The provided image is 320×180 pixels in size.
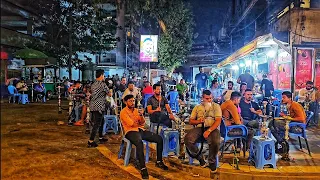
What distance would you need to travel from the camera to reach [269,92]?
11656 mm

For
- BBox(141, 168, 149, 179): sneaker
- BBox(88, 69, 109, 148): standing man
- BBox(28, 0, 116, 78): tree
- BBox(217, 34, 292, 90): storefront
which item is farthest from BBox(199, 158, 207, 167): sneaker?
BBox(28, 0, 116, 78): tree

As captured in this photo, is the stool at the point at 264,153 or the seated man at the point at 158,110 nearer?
the stool at the point at 264,153

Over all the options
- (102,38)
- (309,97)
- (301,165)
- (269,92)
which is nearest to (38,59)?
(102,38)

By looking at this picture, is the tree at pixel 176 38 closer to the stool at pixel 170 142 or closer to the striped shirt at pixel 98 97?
the striped shirt at pixel 98 97

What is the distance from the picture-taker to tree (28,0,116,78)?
22250mm

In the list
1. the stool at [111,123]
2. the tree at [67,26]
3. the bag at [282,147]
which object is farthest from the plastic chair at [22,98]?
the bag at [282,147]

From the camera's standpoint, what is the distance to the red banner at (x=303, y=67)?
12.8 metres

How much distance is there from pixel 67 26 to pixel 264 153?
1966cm

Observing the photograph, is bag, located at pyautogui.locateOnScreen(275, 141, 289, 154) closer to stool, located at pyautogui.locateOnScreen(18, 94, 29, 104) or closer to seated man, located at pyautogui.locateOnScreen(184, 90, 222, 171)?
seated man, located at pyautogui.locateOnScreen(184, 90, 222, 171)

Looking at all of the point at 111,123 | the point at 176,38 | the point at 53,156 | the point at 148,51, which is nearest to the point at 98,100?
the point at 53,156

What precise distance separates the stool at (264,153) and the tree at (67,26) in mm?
17925

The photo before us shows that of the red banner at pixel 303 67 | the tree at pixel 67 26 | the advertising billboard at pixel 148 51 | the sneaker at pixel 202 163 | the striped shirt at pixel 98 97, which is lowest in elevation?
the sneaker at pixel 202 163

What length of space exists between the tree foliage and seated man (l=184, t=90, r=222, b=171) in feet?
56.5

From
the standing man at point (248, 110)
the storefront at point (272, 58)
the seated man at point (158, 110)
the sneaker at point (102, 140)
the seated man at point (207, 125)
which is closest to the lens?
the seated man at point (207, 125)
